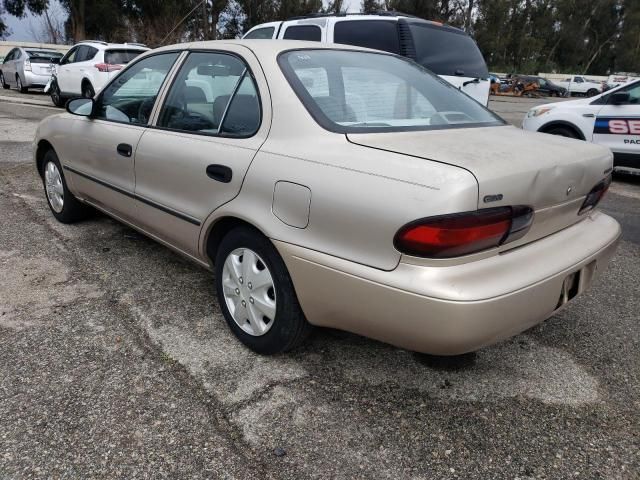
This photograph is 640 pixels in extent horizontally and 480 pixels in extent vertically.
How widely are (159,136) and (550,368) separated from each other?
2.44 m

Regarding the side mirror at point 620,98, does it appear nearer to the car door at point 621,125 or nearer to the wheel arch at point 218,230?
the car door at point 621,125

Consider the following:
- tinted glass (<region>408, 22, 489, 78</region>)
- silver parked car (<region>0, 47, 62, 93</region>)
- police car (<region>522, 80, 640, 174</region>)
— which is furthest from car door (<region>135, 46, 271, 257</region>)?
silver parked car (<region>0, 47, 62, 93</region>)

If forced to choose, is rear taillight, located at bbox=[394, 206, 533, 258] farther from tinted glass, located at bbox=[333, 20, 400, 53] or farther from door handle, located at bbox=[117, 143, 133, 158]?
tinted glass, located at bbox=[333, 20, 400, 53]

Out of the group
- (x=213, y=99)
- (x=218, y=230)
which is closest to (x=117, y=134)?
(x=213, y=99)

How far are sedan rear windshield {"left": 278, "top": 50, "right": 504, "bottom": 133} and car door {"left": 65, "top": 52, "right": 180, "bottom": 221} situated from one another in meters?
1.08

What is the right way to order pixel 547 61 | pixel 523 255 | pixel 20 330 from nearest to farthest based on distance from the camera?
1. pixel 523 255
2. pixel 20 330
3. pixel 547 61

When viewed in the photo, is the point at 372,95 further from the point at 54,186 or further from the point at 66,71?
the point at 66,71

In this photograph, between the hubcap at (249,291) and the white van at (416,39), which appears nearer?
the hubcap at (249,291)

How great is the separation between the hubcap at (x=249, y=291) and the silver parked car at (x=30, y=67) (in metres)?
16.5

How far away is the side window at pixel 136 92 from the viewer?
3293mm

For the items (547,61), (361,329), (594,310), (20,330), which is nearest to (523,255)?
(361,329)

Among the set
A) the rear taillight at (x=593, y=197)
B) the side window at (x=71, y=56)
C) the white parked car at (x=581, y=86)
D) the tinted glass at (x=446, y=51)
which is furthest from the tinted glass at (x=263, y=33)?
the white parked car at (x=581, y=86)

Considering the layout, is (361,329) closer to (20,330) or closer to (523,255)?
(523,255)

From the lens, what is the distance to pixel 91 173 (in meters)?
3.79
